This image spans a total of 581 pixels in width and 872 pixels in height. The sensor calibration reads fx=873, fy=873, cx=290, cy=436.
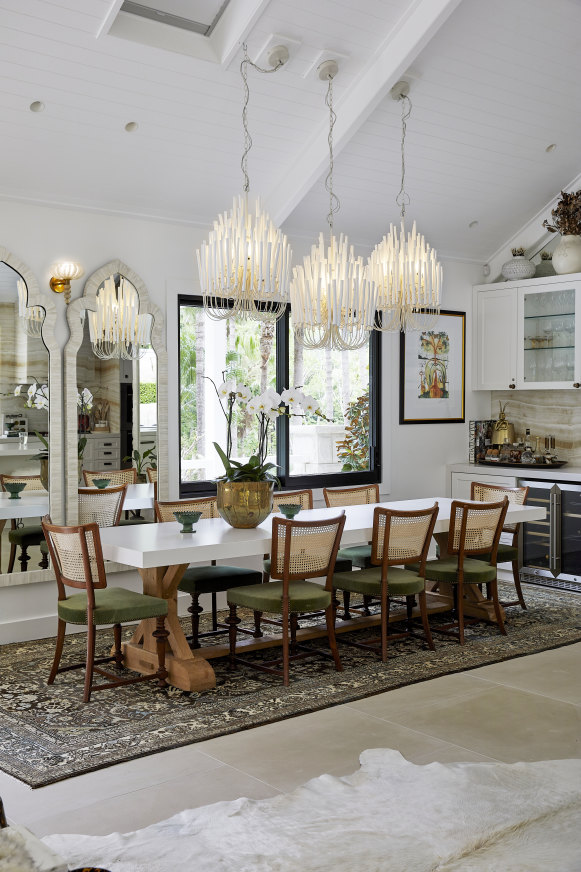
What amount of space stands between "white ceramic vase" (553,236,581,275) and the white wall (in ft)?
3.12

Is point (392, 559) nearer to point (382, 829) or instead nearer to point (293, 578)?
point (293, 578)

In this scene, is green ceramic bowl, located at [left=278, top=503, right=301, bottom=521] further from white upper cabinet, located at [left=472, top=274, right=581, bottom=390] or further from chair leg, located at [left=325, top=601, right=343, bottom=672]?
white upper cabinet, located at [left=472, top=274, right=581, bottom=390]

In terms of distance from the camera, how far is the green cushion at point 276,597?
4539 mm

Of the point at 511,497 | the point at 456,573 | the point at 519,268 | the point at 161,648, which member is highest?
the point at 519,268

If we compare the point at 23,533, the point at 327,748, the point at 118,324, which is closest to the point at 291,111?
the point at 118,324

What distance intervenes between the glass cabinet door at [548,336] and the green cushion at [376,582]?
2895mm

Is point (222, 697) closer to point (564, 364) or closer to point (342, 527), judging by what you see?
point (342, 527)

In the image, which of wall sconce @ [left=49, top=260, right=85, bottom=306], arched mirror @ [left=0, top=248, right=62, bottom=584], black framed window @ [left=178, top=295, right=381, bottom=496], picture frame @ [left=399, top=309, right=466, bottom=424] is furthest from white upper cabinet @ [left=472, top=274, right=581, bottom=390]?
arched mirror @ [left=0, top=248, right=62, bottom=584]

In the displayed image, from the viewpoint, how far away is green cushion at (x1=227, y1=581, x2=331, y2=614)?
14.9 feet

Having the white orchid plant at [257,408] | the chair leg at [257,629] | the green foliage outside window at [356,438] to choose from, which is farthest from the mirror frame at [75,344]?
the green foliage outside window at [356,438]

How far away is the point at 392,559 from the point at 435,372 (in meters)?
3.08

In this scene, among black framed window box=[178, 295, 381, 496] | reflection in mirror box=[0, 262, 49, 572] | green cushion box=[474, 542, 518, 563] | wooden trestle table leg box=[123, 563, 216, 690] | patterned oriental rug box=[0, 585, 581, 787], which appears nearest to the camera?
patterned oriental rug box=[0, 585, 581, 787]

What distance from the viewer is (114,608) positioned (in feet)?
14.1

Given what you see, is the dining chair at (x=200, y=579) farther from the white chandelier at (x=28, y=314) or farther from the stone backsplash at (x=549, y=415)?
the stone backsplash at (x=549, y=415)
